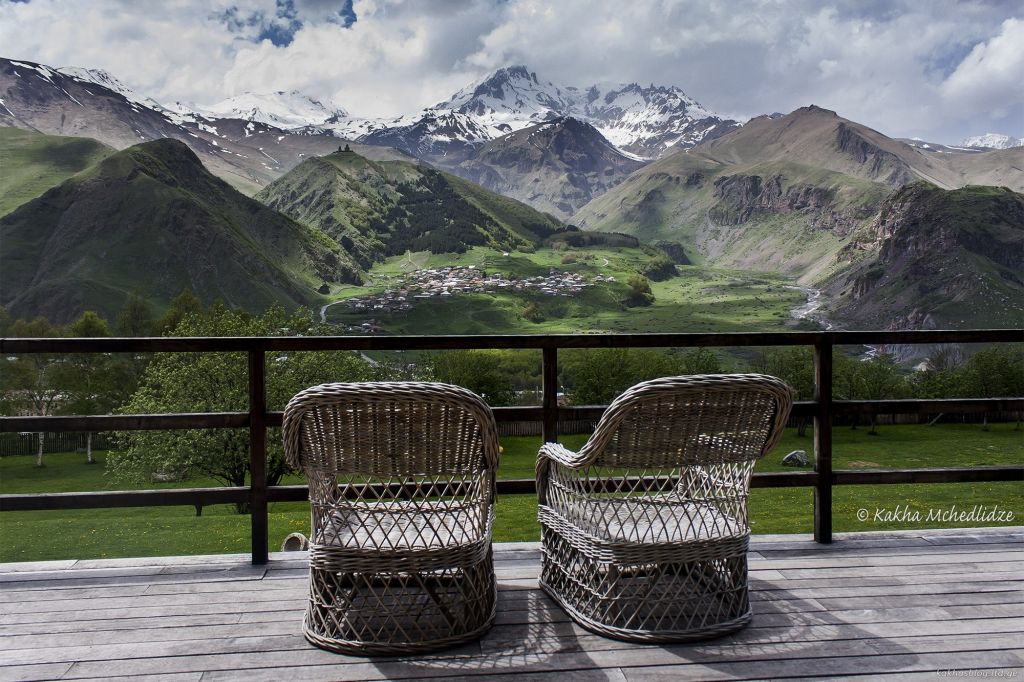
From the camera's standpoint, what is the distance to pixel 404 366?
4334 cm

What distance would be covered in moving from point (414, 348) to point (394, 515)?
106 cm

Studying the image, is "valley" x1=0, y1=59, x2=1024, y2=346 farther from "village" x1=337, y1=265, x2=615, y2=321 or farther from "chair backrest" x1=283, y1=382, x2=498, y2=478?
"chair backrest" x1=283, y1=382, x2=498, y2=478

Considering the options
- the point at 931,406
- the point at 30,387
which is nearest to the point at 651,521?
the point at 931,406

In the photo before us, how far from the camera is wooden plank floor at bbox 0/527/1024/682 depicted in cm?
225

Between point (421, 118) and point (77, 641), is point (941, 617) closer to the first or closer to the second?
point (77, 641)

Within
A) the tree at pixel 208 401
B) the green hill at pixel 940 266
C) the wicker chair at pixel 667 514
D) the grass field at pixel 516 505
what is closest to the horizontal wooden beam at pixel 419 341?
the wicker chair at pixel 667 514

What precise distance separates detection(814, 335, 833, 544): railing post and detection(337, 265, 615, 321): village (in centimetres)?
6873

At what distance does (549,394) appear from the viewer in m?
3.38

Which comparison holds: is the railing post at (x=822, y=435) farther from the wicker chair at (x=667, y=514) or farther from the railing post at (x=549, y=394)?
the railing post at (x=549, y=394)

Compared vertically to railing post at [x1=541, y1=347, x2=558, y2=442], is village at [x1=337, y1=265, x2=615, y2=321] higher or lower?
higher

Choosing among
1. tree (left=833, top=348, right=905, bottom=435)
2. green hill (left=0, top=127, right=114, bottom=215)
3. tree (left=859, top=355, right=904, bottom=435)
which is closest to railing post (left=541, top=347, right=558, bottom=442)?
tree (left=859, top=355, right=904, bottom=435)

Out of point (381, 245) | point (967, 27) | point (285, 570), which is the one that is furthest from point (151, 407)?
point (967, 27)

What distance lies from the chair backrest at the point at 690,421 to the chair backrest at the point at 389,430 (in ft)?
1.19

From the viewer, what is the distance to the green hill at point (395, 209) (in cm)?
8769
